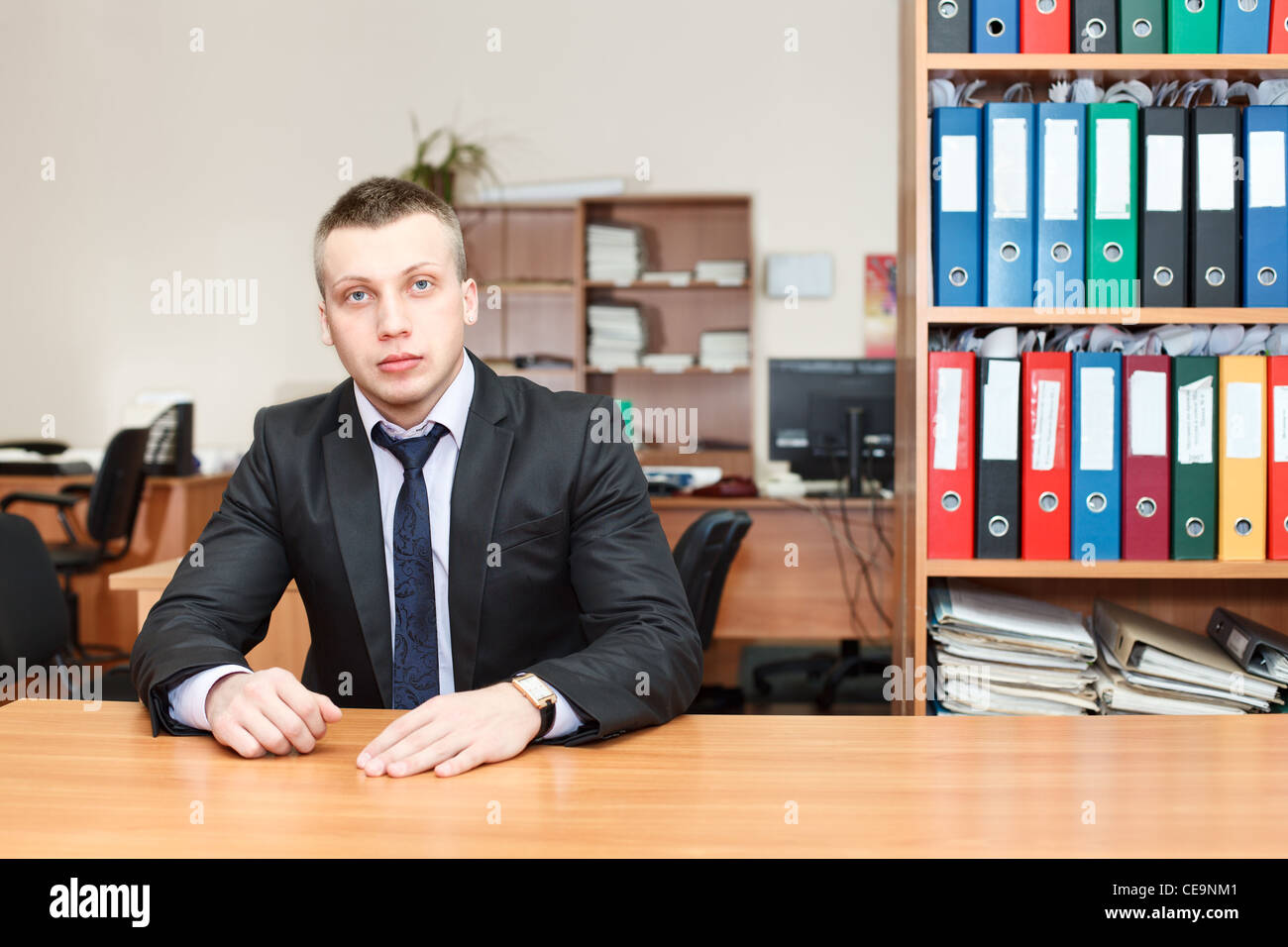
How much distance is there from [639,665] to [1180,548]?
116 centimetres

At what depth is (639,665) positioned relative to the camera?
1.12 m

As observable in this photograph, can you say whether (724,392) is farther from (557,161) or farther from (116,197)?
(116,197)

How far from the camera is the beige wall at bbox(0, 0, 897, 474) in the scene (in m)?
5.36

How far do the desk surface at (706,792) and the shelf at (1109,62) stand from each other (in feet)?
3.83

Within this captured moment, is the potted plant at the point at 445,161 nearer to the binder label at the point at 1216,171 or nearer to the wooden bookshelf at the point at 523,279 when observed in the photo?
the wooden bookshelf at the point at 523,279

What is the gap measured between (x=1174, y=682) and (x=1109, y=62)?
1064 millimetres

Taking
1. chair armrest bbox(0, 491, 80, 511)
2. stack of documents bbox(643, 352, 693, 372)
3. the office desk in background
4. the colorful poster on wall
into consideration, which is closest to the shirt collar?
the office desk in background

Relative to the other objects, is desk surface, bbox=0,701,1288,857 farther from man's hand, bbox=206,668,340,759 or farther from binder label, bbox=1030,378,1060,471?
binder label, bbox=1030,378,1060,471

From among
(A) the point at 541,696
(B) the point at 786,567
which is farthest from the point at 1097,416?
(B) the point at 786,567

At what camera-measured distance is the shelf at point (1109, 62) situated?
68.6 inches

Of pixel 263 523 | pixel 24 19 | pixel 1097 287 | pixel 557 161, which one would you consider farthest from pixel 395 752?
pixel 24 19

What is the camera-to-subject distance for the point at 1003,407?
1.79 m

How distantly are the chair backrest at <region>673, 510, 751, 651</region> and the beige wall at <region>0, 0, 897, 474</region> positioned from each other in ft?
8.43
